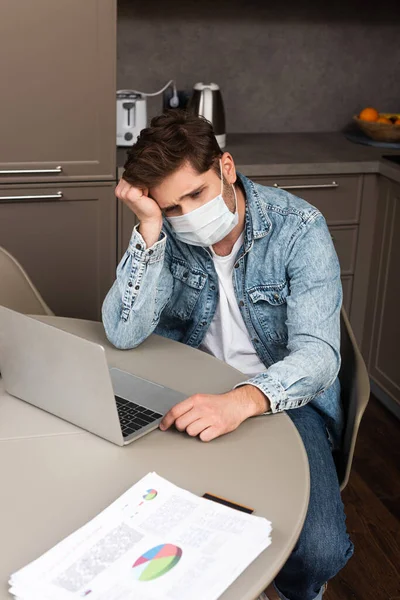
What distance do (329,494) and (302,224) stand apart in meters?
0.56

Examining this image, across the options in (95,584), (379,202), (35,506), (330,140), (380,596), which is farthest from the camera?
(330,140)

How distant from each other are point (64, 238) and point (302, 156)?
93 centimetres

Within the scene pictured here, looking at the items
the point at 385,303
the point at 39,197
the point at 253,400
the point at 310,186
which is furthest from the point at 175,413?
the point at 385,303

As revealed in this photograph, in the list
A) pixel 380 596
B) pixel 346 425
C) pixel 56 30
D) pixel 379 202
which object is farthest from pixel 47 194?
pixel 380 596

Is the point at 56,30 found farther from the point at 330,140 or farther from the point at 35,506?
the point at 35,506

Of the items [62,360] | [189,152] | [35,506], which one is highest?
[189,152]

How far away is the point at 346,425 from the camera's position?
1728mm

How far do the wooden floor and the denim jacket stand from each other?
56 cm

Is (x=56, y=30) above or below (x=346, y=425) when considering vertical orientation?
above

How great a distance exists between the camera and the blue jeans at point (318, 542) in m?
1.46

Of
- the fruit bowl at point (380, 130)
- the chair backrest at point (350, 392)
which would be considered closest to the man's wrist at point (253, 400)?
the chair backrest at point (350, 392)

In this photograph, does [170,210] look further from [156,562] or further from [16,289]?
[156,562]

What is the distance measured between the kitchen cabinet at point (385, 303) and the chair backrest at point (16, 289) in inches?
56.6

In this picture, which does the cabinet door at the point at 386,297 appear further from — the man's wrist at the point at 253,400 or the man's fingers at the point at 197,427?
the man's fingers at the point at 197,427
